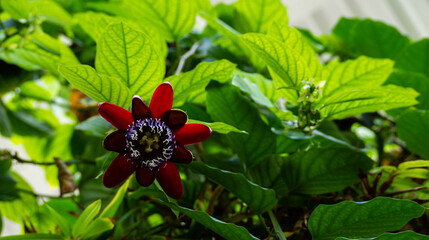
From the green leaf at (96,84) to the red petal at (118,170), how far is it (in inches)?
1.9

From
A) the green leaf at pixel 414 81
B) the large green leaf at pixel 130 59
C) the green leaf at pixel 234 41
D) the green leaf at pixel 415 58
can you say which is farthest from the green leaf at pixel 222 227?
the green leaf at pixel 415 58

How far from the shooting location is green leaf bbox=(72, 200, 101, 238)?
0.37 m

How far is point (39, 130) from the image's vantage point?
0.72m

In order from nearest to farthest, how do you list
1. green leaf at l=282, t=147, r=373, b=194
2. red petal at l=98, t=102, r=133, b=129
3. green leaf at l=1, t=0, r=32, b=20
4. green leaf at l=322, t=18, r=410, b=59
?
red petal at l=98, t=102, r=133, b=129 → green leaf at l=282, t=147, r=373, b=194 → green leaf at l=1, t=0, r=32, b=20 → green leaf at l=322, t=18, r=410, b=59

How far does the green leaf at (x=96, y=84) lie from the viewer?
0.30 meters

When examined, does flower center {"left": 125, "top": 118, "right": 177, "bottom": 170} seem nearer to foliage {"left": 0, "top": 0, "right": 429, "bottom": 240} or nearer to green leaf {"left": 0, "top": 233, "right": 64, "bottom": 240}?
foliage {"left": 0, "top": 0, "right": 429, "bottom": 240}

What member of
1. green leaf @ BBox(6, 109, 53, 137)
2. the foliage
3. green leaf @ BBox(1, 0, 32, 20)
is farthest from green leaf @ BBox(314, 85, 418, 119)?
green leaf @ BBox(6, 109, 53, 137)

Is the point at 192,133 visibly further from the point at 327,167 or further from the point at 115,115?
the point at 327,167

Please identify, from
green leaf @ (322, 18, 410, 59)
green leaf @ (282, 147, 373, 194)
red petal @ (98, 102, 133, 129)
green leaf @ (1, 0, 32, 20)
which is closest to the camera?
red petal @ (98, 102, 133, 129)

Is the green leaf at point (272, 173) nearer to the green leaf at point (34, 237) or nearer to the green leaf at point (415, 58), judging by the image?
the green leaf at point (34, 237)

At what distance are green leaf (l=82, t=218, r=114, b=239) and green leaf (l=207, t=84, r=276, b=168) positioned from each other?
0.14 m

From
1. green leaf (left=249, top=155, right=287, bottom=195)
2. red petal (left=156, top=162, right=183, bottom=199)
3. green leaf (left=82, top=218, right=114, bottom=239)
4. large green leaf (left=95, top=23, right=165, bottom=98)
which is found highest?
large green leaf (left=95, top=23, right=165, bottom=98)

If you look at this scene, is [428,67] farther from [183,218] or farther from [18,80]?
[18,80]

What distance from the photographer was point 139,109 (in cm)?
30
